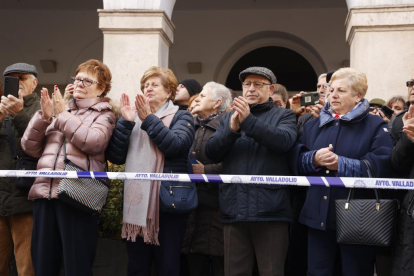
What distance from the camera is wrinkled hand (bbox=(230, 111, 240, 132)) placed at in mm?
4422

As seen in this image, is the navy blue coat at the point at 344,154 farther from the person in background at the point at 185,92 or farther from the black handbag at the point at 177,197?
the person in background at the point at 185,92

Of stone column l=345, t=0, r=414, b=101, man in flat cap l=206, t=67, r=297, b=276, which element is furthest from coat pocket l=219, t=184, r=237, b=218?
stone column l=345, t=0, r=414, b=101

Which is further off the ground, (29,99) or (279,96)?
(279,96)

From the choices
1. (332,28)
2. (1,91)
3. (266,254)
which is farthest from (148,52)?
(332,28)

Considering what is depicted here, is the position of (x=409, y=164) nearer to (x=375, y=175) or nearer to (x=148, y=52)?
(x=375, y=175)

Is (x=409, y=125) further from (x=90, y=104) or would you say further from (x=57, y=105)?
(x=57, y=105)

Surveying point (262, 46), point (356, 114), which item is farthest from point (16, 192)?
point (262, 46)

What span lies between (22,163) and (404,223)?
2.98 meters

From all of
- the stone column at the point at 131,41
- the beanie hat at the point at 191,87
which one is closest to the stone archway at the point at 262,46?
the stone column at the point at 131,41

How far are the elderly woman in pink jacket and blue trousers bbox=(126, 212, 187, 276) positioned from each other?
325 millimetres

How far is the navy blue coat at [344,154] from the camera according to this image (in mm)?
4219

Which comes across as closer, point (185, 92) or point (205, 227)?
point (205, 227)

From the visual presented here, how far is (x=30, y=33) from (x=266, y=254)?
35.8 feet

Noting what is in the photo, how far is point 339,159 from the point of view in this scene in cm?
422
